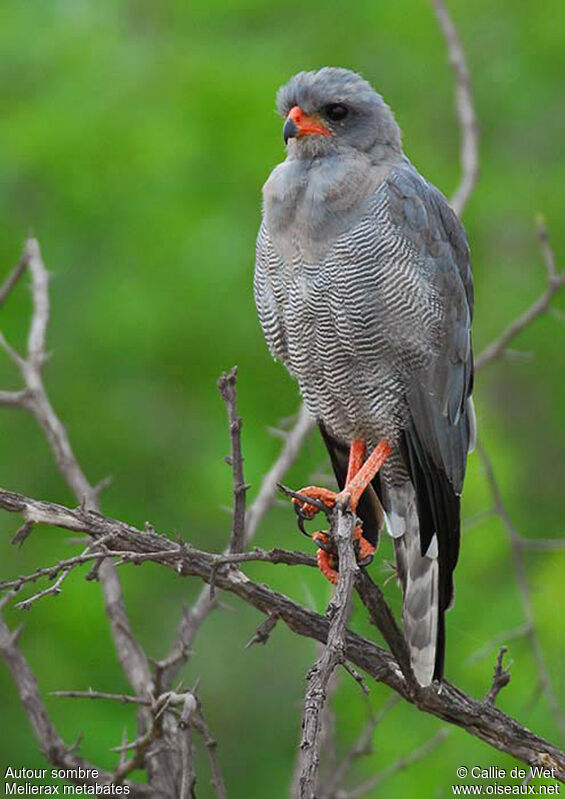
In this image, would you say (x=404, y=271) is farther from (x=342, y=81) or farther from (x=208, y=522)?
(x=208, y=522)

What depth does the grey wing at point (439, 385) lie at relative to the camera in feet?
15.3

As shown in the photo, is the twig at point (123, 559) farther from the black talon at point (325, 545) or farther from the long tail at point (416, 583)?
the long tail at point (416, 583)

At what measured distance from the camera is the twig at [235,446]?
3.45 metres

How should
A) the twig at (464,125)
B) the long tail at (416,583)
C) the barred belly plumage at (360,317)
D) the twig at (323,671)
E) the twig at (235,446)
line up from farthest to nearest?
the twig at (464,125)
the barred belly plumage at (360,317)
the long tail at (416,583)
the twig at (235,446)
the twig at (323,671)

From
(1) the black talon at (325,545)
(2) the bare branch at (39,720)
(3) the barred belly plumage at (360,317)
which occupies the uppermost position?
(3) the barred belly plumage at (360,317)

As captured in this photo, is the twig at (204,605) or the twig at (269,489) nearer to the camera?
the twig at (204,605)

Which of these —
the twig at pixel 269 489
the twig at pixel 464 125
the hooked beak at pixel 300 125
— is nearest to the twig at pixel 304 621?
the twig at pixel 269 489

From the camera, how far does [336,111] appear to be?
478 cm

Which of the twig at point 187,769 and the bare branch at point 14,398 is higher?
the bare branch at point 14,398

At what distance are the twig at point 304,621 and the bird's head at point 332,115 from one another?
169 centimetres

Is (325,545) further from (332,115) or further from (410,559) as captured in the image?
(332,115)

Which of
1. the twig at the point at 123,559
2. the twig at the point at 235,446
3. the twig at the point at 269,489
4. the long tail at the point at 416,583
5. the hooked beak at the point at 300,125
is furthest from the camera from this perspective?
the twig at the point at 269,489

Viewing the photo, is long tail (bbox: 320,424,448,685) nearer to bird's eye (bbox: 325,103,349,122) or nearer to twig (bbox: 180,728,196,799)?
twig (bbox: 180,728,196,799)

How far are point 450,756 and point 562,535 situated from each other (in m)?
2.05
